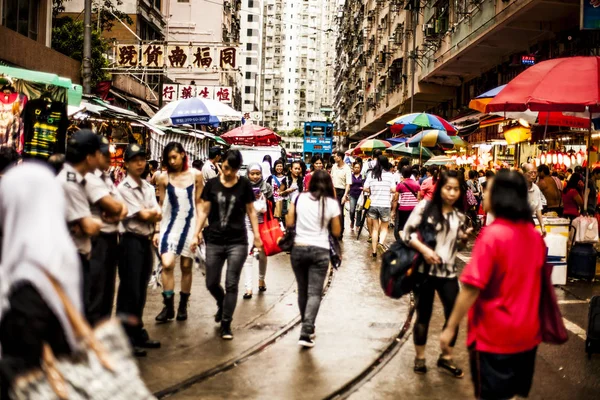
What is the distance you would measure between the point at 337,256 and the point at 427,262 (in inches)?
53.0

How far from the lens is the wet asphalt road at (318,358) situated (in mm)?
5809

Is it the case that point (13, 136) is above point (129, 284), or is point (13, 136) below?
above

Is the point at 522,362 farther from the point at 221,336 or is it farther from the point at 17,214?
the point at 221,336

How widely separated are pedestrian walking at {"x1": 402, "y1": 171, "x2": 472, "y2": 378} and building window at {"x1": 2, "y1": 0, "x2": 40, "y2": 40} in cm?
1452

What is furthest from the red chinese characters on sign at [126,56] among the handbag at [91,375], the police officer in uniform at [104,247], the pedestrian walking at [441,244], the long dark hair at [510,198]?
the handbag at [91,375]

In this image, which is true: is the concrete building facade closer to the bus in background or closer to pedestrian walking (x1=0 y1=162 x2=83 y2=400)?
the bus in background

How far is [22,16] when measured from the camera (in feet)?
61.5

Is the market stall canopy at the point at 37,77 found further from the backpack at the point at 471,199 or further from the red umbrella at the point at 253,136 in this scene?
the red umbrella at the point at 253,136

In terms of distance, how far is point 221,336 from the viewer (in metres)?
7.33

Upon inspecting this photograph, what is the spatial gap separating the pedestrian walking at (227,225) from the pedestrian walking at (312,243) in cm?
61

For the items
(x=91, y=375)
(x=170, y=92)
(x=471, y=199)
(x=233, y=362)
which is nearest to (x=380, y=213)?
(x=471, y=199)

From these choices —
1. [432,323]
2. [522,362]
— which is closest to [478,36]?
[432,323]

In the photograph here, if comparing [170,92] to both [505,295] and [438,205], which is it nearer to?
[438,205]

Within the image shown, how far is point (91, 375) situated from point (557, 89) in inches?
248
